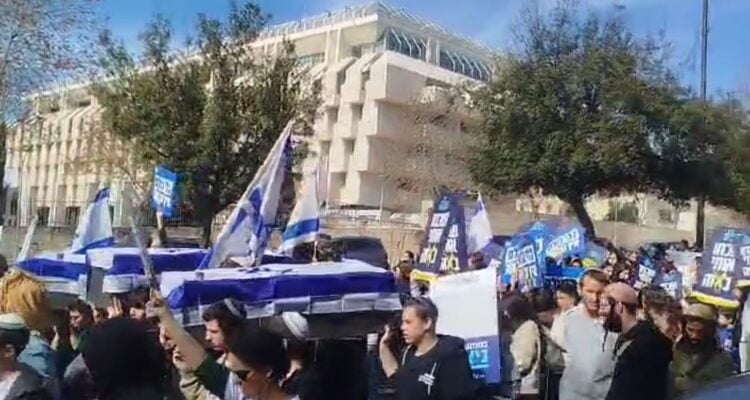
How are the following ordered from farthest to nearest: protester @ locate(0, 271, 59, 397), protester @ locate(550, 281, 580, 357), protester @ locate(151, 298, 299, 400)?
protester @ locate(550, 281, 580, 357)
protester @ locate(0, 271, 59, 397)
protester @ locate(151, 298, 299, 400)

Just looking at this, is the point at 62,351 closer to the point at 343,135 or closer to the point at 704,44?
the point at 704,44

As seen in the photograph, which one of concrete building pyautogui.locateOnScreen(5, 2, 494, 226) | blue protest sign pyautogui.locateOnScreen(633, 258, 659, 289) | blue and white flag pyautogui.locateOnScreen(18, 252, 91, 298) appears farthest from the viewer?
concrete building pyautogui.locateOnScreen(5, 2, 494, 226)

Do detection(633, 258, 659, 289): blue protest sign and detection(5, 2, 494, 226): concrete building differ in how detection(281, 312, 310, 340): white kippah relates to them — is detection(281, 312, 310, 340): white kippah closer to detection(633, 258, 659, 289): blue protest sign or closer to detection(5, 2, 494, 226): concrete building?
detection(633, 258, 659, 289): blue protest sign

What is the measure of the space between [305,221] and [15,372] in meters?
4.50

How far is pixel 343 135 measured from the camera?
68.7 meters

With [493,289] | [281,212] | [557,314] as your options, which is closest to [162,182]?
[281,212]

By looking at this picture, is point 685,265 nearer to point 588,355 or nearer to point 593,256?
point 593,256

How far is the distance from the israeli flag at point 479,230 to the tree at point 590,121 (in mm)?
19197

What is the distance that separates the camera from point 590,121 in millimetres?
29656

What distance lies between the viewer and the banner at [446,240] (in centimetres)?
947

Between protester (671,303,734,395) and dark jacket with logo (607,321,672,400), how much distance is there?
2.93ft

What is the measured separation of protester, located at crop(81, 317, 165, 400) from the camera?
3.65m

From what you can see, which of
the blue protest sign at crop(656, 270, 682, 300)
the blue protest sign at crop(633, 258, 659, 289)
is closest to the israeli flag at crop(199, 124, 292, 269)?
the blue protest sign at crop(656, 270, 682, 300)

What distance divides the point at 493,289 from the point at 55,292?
12.2ft
